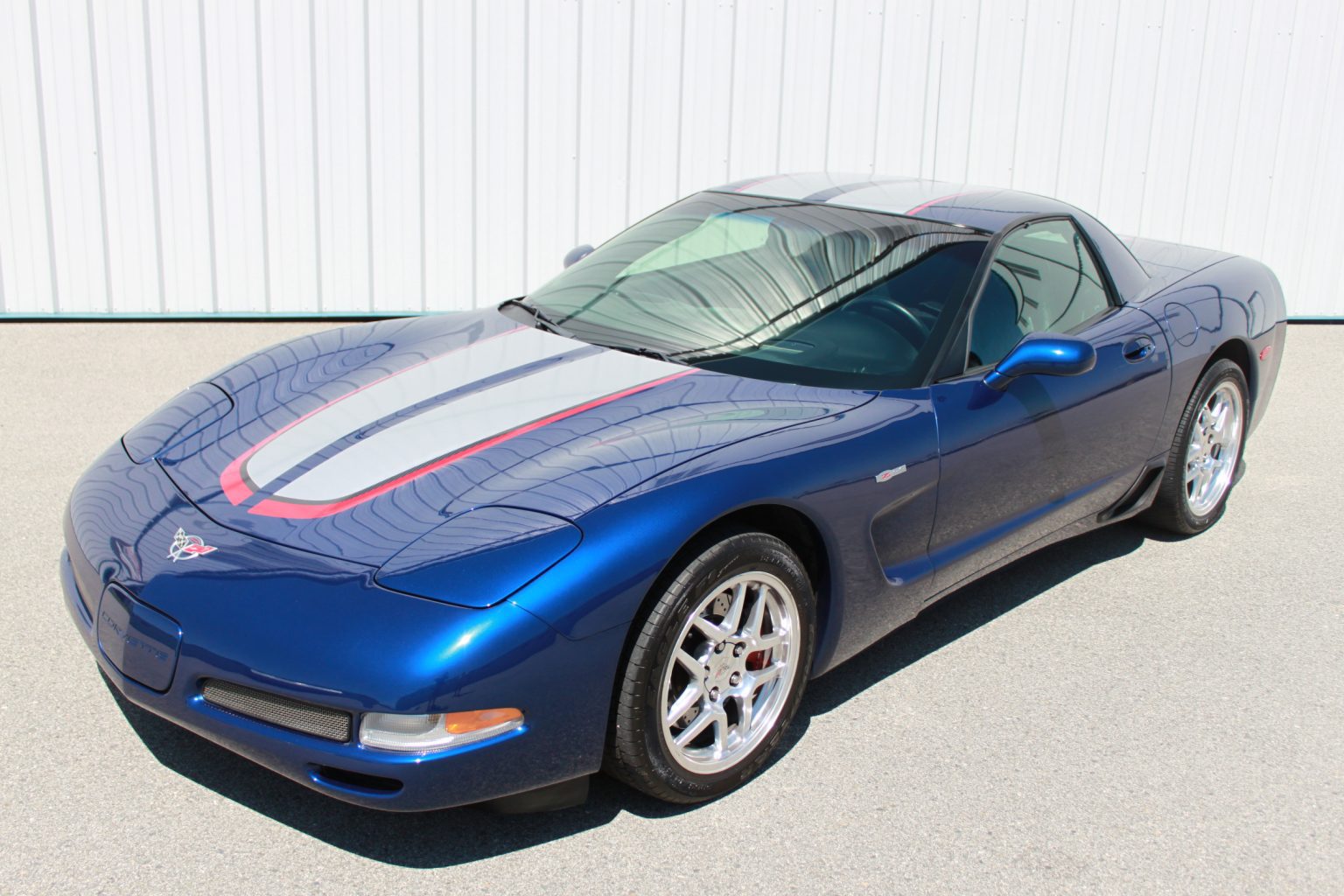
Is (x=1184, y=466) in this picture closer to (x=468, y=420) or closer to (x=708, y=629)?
(x=708, y=629)

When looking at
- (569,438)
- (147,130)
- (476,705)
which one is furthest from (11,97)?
(476,705)

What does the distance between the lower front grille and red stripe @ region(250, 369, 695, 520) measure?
17.2 inches

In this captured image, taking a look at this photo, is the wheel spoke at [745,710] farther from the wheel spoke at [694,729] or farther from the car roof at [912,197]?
the car roof at [912,197]

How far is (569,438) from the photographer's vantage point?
335cm

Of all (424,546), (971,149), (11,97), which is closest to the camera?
(424,546)

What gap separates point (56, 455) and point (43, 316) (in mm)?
2436

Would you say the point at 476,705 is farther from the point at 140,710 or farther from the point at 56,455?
the point at 56,455

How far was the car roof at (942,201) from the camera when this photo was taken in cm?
447

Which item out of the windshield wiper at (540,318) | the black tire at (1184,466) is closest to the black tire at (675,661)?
the windshield wiper at (540,318)

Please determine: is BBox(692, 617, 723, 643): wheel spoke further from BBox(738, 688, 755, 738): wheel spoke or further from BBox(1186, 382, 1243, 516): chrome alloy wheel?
BBox(1186, 382, 1243, 516): chrome alloy wheel

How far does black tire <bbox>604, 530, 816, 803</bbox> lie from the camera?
2982mm

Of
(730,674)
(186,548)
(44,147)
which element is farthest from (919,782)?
(44,147)

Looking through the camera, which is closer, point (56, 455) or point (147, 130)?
point (56, 455)

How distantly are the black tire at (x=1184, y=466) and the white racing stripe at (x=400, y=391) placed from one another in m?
2.36
